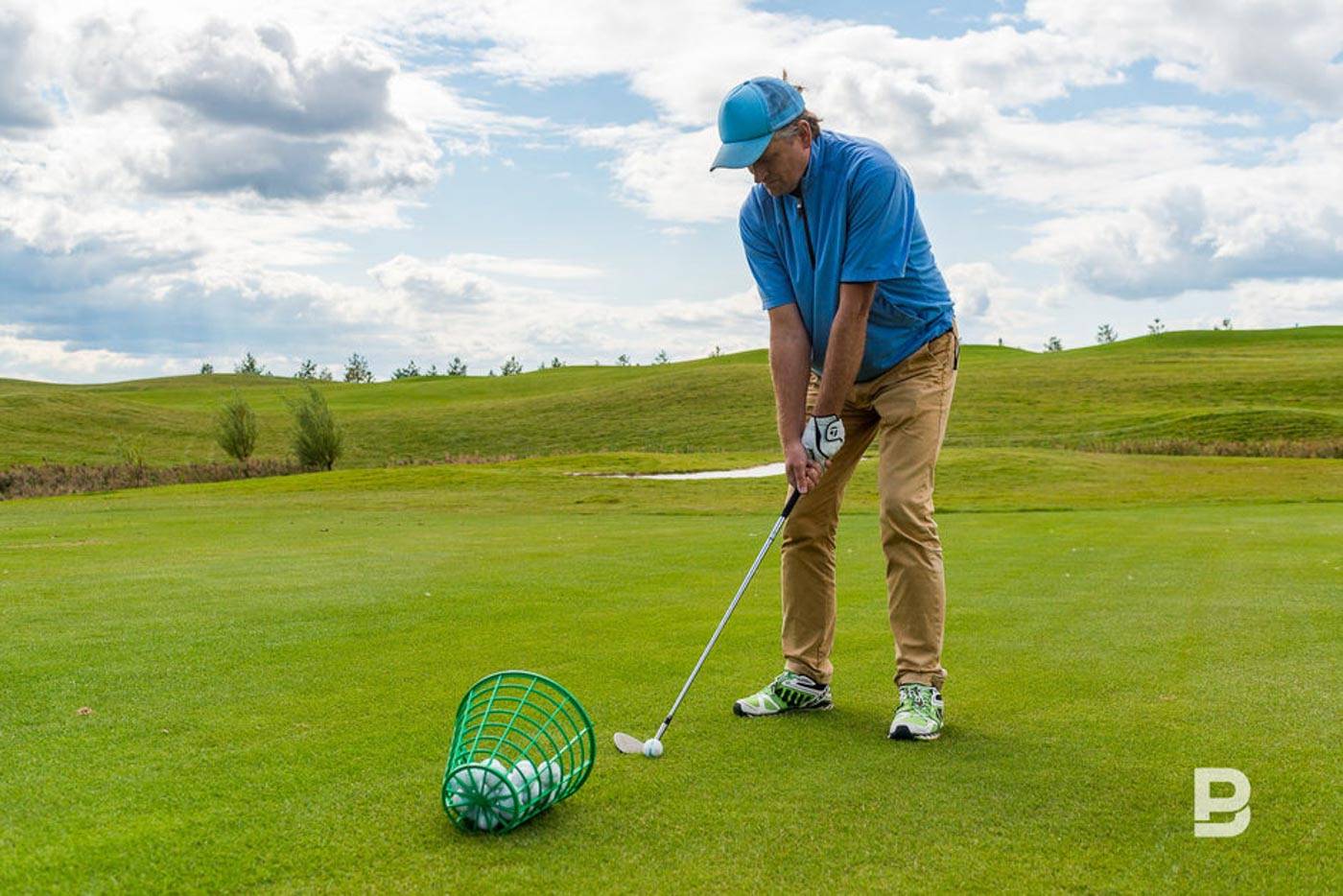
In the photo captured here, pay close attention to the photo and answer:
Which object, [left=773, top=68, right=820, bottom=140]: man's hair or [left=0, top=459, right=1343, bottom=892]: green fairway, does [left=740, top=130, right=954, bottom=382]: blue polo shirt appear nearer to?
[left=773, top=68, right=820, bottom=140]: man's hair

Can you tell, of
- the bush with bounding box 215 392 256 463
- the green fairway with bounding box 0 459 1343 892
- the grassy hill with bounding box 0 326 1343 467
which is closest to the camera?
the green fairway with bounding box 0 459 1343 892

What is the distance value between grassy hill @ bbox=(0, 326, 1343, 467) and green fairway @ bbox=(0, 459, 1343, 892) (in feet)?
99.0

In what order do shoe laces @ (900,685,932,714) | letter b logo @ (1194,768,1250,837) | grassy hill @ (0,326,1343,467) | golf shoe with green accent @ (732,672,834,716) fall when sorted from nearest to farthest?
letter b logo @ (1194,768,1250,837) → shoe laces @ (900,685,932,714) → golf shoe with green accent @ (732,672,834,716) → grassy hill @ (0,326,1343,467)

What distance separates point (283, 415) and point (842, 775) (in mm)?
71462

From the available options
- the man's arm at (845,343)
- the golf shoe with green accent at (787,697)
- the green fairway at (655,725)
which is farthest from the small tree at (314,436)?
the man's arm at (845,343)

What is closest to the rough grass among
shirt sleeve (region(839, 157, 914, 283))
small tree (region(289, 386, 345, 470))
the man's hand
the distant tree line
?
small tree (region(289, 386, 345, 470))

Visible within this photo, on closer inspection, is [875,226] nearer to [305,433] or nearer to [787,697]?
[787,697]

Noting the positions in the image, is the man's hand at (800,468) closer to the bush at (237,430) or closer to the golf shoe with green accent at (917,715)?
the golf shoe with green accent at (917,715)

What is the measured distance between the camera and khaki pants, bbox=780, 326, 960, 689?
5.04 meters

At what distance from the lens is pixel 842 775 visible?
413 centimetres

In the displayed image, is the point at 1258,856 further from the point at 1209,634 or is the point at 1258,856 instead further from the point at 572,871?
the point at 1209,634

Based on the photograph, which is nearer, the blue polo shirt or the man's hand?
the blue polo shirt

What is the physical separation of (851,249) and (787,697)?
198cm

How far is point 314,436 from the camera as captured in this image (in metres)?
41.5
